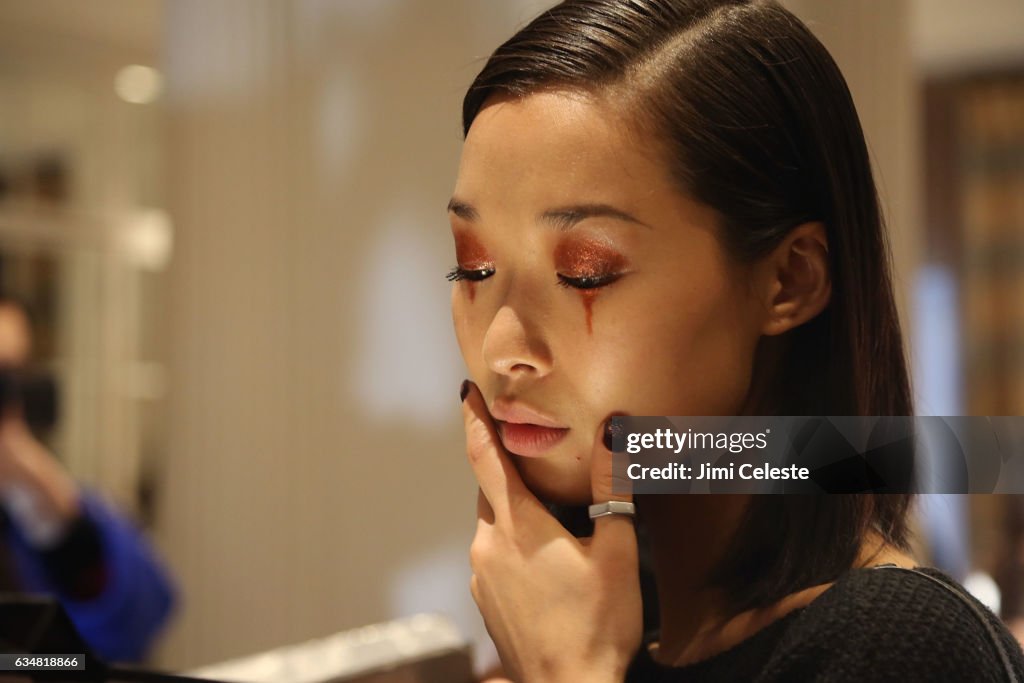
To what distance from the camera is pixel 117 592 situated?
1.13 metres

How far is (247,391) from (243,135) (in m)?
0.29

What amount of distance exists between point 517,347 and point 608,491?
0.10 metres

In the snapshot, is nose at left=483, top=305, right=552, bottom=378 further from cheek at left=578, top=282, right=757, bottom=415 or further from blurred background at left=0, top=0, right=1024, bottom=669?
blurred background at left=0, top=0, right=1024, bottom=669

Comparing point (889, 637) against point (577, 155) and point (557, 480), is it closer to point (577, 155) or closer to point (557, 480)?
point (557, 480)

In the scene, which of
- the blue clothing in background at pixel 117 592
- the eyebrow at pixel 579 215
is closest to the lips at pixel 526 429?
the eyebrow at pixel 579 215

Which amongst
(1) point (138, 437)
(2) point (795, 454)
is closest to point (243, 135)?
(2) point (795, 454)

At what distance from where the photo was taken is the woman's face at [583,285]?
0.55m

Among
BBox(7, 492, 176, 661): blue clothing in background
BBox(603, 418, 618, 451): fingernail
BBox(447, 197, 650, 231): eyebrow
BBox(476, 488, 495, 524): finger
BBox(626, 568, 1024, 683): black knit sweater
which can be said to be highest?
BBox(447, 197, 650, 231): eyebrow

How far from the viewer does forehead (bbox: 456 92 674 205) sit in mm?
552

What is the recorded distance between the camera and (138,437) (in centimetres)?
214

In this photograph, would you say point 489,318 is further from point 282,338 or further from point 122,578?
point 122,578

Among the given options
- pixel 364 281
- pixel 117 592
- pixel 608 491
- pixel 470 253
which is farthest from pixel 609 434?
pixel 117 592

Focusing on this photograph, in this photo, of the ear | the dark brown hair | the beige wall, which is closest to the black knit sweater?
the dark brown hair

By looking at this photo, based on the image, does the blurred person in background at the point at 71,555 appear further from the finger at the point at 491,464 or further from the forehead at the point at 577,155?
the forehead at the point at 577,155
